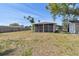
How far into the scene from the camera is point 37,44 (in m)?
3.66

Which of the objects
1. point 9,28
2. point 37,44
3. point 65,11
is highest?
point 65,11

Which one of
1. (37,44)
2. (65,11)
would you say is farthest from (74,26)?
(37,44)

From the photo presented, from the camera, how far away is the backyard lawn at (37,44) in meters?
3.62

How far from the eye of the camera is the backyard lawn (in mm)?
3617

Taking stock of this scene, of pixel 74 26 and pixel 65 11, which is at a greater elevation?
pixel 65 11

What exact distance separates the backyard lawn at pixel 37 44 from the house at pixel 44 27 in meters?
0.06

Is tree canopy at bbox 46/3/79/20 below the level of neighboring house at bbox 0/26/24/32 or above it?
above

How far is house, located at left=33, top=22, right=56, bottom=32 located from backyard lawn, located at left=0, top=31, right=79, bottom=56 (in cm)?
6

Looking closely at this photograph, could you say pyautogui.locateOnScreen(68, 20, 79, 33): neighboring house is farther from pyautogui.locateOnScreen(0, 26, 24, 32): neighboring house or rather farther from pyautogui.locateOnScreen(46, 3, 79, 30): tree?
pyautogui.locateOnScreen(0, 26, 24, 32): neighboring house

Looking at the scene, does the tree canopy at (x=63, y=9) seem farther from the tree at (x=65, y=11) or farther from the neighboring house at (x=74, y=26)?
the neighboring house at (x=74, y=26)

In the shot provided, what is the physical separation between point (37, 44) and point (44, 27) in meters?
0.29

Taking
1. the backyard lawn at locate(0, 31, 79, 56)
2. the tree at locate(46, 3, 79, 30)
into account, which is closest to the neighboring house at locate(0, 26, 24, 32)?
the backyard lawn at locate(0, 31, 79, 56)

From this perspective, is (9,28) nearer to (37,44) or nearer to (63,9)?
(37,44)

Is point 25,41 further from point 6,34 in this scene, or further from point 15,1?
point 15,1
